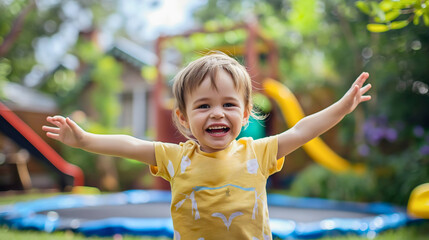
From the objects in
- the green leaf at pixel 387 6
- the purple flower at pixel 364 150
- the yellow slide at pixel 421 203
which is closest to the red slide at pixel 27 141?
the purple flower at pixel 364 150

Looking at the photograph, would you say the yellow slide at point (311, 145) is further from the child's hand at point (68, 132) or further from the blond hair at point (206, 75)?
the child's hand at point (68, 132)

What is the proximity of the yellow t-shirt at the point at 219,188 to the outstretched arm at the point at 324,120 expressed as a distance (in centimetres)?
6

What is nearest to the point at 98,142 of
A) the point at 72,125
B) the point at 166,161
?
the point at 72,125

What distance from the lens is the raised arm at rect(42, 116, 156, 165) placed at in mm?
1404

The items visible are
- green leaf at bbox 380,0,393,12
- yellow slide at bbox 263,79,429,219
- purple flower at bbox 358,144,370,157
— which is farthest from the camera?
yellow slide at bbox 263,79,429,219

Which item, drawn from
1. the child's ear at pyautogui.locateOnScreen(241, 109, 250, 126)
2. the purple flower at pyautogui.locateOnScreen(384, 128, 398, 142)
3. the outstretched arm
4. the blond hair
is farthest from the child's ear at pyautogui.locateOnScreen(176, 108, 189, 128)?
the purple flower at pyautogui.locateOnScreen(384, 128, 398, 142)

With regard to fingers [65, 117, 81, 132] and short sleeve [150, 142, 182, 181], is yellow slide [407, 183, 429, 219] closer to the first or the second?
short sleeve [150, 142, 182, 181]

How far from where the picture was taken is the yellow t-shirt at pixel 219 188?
1.39m

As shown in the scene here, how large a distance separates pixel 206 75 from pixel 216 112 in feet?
0.49

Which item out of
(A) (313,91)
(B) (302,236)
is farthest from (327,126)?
(A) (313,91)

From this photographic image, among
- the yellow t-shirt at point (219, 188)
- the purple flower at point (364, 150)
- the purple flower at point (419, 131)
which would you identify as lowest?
the yellow t-shirt at point (219, 188)

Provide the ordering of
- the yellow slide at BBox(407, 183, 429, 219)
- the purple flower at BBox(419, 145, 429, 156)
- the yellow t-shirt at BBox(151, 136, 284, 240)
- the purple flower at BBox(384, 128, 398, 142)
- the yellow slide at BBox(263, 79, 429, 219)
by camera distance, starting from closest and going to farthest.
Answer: the yellow t-shirt at BBox(151, 136, 284, 240) → the yellow slide at BBox(407, 183, 429, 219) → the purple flower at BBox(419, 145, 429, 156) → the purple flower at BBox(384, 128, 398, 142) → the yellow slide at BBox(263, 79, 429, 219)

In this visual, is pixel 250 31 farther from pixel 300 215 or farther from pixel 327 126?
pixel 327 126

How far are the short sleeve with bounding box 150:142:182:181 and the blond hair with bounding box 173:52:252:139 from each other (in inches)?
6.0
